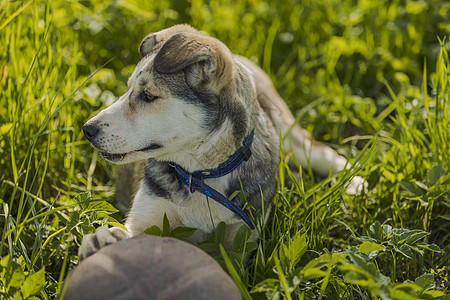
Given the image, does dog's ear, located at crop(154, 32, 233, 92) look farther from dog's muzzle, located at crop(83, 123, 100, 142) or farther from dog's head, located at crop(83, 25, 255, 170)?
dog's muzzle, located at crop(83, 123, 100, 142)

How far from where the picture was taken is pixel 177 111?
2.54 meters

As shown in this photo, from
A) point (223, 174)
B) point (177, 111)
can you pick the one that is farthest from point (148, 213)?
point (177, 111)

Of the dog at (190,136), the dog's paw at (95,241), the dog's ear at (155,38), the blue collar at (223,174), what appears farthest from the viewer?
the dog's ear at (155,38)

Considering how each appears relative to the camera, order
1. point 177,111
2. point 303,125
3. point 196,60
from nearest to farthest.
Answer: point 196,60, point 177,111, point 303,125

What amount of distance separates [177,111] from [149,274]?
937mm

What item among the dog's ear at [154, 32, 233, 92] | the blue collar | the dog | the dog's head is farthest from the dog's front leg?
the dog's ear at [154, 32, 233, 92]

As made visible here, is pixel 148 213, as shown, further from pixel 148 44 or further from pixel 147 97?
pixel 148 44

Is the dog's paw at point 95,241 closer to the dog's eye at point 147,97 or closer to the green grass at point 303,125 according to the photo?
the green grass at point 303,125

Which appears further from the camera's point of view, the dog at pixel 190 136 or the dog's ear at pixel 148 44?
the dog's ear at pixel 148 44

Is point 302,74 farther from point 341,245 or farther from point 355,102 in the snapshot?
point 341,245

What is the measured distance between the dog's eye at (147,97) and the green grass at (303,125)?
394 mm

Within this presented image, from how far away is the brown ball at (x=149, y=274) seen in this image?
1822mm

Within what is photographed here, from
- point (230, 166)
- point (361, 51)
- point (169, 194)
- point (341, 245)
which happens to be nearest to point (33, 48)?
point (169, 194)


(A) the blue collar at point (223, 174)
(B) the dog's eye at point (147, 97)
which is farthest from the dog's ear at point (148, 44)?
(A) the blue collar at point (223, 174)
